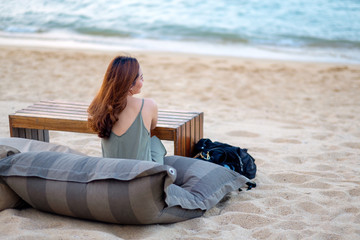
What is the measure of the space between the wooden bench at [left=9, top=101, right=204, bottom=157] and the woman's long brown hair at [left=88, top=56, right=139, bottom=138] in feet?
1.83

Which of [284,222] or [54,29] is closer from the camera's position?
[284,222]

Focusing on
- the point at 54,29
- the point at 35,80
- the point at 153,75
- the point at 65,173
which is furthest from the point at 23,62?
the point at 65,173

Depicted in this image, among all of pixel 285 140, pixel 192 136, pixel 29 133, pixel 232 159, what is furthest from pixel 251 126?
pixel 29 133

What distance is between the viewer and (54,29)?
1488 centimetres

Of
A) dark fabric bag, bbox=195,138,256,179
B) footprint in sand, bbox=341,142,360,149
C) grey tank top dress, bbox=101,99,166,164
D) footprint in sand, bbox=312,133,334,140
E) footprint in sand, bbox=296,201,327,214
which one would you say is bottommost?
footprint in sand, bbox=312,133,334,140

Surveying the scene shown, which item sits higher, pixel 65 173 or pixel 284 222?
pixel 65 173

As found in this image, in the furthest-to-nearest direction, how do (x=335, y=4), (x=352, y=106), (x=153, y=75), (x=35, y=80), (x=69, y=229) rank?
(x=335, y=4), (x=153, y=75), (x=35, y=80), (x=352, y=106), (x=69, y=229)

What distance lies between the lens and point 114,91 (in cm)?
311

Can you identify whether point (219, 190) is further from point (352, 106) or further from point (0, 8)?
point (0, 8)

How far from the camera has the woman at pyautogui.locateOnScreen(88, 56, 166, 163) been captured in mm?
3104

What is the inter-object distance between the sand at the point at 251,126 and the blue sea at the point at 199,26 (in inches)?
79.3

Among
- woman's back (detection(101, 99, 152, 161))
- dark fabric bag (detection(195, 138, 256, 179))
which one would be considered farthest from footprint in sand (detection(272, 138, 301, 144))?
woman's back (detection(101, 99, 152, 161))

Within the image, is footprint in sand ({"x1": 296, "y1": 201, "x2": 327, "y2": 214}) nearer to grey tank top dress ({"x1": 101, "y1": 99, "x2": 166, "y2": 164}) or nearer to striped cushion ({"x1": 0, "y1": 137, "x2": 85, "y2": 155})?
grey tank top dress ({"x1": 101, "y1": 99, "x2": 166, "y2": 164})

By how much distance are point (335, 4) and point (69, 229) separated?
55.1 ft
